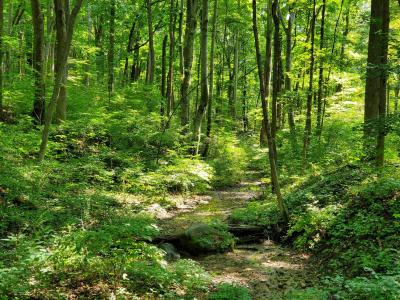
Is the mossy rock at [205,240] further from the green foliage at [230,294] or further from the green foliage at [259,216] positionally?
the green foliage at [230,294]

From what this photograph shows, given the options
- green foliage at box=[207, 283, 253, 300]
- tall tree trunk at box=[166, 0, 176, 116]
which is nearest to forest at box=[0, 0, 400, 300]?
green foliage at box=[207, 283, 253, 300]

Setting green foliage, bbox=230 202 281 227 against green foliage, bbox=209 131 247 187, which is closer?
green foliage, bbox=230 202 281 227

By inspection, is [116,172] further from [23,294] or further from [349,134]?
[349,134]

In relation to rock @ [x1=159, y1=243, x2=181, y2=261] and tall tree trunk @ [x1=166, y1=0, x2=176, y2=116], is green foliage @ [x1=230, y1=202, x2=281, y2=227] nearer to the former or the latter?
rock @ [x1=159, y1=243, x2=181, y2=261]

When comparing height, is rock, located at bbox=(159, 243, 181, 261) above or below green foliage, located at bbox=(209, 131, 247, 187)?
below

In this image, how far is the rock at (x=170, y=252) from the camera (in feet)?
23.6

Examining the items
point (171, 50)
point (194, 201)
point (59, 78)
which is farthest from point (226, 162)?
point (59, 78)

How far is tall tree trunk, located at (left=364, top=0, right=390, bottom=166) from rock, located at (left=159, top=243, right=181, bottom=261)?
4.64m

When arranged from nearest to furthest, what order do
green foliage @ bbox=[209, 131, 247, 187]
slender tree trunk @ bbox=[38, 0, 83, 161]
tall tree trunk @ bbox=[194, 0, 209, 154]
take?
slender tree trunk @ bbox=[38, 0, 83, 161], tall tree trunk @ bbox=[194, 0, 209, 154], green foliage @ bbox=[209, 131, 247, 187]

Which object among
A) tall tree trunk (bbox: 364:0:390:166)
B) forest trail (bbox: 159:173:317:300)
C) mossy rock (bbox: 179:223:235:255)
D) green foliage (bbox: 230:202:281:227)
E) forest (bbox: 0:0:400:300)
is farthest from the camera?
green foliage (bbox: 230:202:281:227)

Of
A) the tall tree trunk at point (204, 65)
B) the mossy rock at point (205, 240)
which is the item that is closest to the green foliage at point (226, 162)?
the tall tree trunk at point (204, 65)

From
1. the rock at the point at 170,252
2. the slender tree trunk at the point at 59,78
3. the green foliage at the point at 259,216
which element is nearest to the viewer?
the rock at the point at 170,252

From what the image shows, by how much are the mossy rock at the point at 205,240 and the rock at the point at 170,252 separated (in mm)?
289

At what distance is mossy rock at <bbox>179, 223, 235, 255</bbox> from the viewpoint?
7.76 meters
